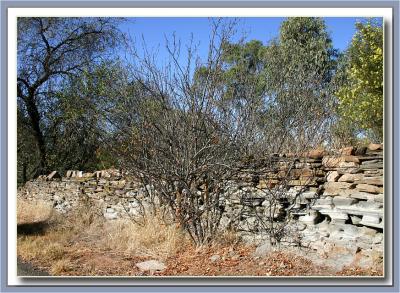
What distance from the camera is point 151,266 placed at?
17.5ft

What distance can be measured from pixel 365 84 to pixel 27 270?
631 centimetres

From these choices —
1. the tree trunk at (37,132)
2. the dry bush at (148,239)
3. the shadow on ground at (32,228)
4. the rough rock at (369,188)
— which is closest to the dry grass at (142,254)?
the dry bush at (148,239)

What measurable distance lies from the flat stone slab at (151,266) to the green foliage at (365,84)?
389 centimetres

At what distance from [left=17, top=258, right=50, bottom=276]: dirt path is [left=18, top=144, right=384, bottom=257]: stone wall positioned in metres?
2.03

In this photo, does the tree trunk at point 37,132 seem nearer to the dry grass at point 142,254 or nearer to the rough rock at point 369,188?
the dry grass at point 142,254

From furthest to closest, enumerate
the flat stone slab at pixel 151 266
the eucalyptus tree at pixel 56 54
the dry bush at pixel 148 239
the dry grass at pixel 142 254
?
the eucalyptus tree at pixel 56 54 → the dry bush at pixel 148 239 → the flat stone slab at pixel 151 266 → the dry grass at pixel 142 254

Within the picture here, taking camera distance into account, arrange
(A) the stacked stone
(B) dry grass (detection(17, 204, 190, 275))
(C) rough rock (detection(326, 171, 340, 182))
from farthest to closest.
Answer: (B) dry grass (detection(17, 204, 190, 275))
(C) rough rock (detection(326, 171, 340, 182))
(A) the stacked stone

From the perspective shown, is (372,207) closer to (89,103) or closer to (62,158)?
(89,103)

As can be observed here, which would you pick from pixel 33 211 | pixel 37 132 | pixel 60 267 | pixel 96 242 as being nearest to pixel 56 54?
pixel 37 132

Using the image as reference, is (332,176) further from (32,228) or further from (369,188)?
(32,228)

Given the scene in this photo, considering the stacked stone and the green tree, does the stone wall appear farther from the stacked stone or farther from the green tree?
the green tree

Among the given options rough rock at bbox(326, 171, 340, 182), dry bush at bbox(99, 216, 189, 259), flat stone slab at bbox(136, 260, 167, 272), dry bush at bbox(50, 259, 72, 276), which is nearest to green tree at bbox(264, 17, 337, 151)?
rough rock at bbox(326, 171, 340, 182)

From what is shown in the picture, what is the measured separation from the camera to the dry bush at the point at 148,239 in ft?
19.0

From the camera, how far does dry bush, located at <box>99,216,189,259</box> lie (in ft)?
19.0
